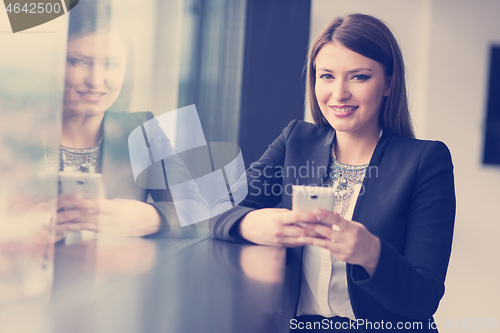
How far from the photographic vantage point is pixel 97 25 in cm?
158

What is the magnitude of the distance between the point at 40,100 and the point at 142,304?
1.06 metres

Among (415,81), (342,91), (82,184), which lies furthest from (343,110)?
(415,81)

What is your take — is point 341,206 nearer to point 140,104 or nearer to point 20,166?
point 20,166

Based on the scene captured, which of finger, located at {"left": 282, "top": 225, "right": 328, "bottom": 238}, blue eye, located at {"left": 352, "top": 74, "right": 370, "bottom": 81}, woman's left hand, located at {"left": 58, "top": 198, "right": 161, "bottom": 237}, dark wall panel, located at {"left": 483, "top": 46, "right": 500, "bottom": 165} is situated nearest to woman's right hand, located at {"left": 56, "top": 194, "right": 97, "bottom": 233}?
woman's left hand, located at {"left": 58, "top": 198, "right": 161, "bottom": 237}

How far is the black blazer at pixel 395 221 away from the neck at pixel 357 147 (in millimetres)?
43

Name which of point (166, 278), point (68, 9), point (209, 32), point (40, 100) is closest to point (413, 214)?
point (166, 278)

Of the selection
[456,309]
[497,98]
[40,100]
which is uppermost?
[497,98]

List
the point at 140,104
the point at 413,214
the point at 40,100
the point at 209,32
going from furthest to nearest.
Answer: the point at 209,32 < the point at 140,104 < the point at 40,100 < the point at 413,214

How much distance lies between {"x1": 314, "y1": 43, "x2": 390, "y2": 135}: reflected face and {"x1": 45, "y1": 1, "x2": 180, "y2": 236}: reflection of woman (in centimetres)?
53

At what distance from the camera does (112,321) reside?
0.35 m

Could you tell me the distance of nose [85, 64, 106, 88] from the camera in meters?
1.33

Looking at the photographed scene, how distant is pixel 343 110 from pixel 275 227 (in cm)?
39

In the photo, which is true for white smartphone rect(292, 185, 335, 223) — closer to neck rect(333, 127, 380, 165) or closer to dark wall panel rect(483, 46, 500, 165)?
neck rect(333, 127, 380, 165)

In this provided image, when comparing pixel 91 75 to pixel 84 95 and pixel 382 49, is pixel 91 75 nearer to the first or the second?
pixel 84 95
